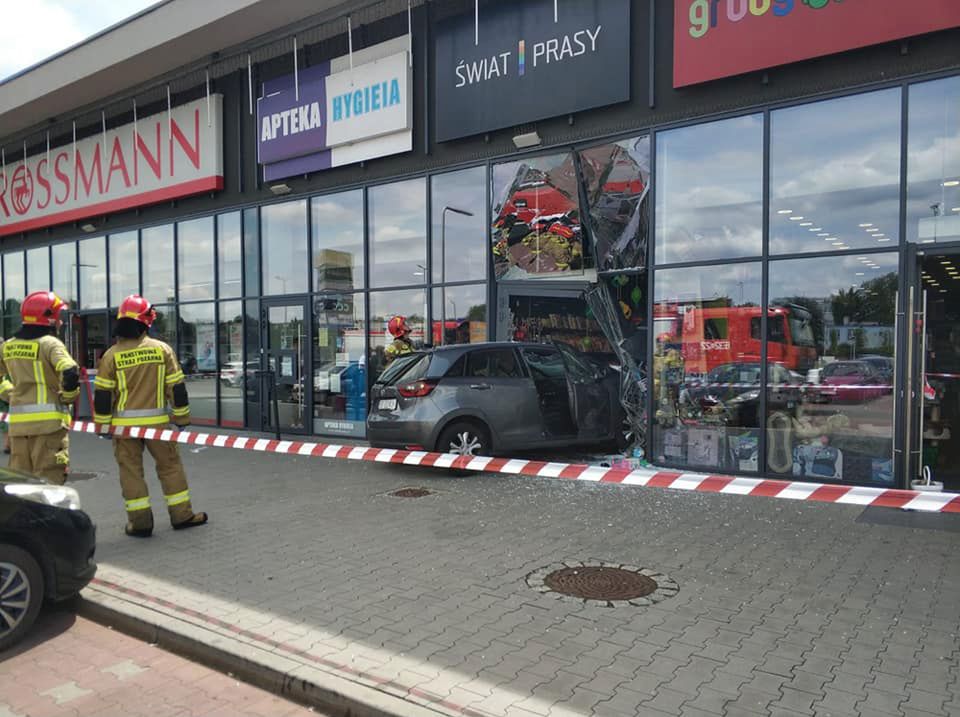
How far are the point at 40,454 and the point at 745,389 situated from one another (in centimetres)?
745

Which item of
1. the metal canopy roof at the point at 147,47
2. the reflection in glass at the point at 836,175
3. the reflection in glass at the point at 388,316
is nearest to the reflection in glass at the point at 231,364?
the reflection in glass at the point at 388,316

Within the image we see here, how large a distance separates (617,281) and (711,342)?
203 centimetres

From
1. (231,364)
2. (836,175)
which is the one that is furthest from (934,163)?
(231,364)

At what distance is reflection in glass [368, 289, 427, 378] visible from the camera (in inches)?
458

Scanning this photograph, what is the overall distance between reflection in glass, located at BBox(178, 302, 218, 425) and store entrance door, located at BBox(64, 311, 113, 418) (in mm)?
2905

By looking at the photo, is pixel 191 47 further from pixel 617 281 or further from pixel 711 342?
pixel 711 342

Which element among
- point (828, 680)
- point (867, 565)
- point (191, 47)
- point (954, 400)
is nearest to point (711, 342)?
point (954, 400)

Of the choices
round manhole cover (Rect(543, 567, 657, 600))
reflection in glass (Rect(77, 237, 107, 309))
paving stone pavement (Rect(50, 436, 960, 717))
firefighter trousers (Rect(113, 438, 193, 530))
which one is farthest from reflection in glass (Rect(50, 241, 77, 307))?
round manhole cover (Rect(543, 567, 657, 600))

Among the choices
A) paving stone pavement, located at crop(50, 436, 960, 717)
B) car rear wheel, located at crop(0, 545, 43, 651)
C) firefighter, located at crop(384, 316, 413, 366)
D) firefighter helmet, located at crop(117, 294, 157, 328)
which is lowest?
paving stone pavement, located at crop(50, 436, 960, 717)

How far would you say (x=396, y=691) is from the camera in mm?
3506

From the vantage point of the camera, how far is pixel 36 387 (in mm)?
6090

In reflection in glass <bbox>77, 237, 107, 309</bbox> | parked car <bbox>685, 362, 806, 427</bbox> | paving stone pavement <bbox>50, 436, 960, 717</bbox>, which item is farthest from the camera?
reflection in glass <bbox>77, 237, 107, 309</bbox>

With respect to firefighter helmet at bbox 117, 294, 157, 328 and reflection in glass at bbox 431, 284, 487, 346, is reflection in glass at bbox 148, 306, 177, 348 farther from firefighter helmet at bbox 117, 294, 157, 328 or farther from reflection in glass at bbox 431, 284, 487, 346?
firefighter helmet at bbox 117, 294, 157, 328

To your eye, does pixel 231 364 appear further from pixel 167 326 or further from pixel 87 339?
pixel 87 339
